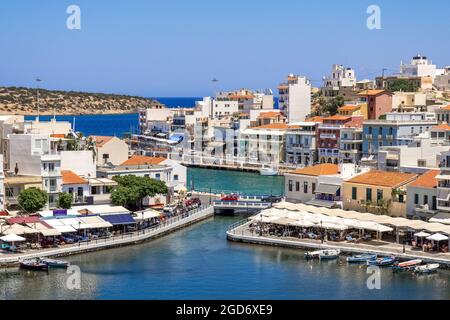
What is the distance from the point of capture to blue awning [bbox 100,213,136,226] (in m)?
37.7

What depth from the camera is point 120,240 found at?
36.4 metres

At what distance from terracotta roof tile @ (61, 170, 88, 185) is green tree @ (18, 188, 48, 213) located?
2647mm

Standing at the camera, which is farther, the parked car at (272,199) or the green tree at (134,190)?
the parked car at (272,199)

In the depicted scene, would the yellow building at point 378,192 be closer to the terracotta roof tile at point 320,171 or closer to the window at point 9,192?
the terracotta roof tile at point 320,171

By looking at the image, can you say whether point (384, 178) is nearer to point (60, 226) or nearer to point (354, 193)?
point (354, 193)

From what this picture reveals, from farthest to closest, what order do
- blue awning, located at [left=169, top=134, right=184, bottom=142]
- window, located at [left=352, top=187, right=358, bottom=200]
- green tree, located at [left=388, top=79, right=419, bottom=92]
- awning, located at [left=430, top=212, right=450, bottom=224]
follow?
green tree, located at [left=388, top=79, right=419, bottom=92]
blue awning, located at [left=169, top=134, right=184, bottom=142]
window, located at [left=352, top=187, right=358, bottom=200]
awning, located at [left=430, top=212, right=450, bottom=224]

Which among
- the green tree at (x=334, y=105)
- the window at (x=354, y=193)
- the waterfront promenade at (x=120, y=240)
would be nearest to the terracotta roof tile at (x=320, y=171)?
the window at (x=354, y=193)

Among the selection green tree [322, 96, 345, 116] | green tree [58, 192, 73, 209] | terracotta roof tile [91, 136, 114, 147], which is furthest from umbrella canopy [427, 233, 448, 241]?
green tree [322, 96, 345, 116]

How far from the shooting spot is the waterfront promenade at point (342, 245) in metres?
32.6

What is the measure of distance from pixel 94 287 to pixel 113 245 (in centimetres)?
644

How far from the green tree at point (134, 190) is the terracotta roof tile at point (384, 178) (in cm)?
906

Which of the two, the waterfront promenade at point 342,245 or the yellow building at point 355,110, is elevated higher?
the yellow building at point 355,110

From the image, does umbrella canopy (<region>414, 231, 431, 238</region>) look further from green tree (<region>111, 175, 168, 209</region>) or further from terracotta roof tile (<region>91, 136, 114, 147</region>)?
terracotta roof tile (<region>91, 136, 114, 147</region>)
